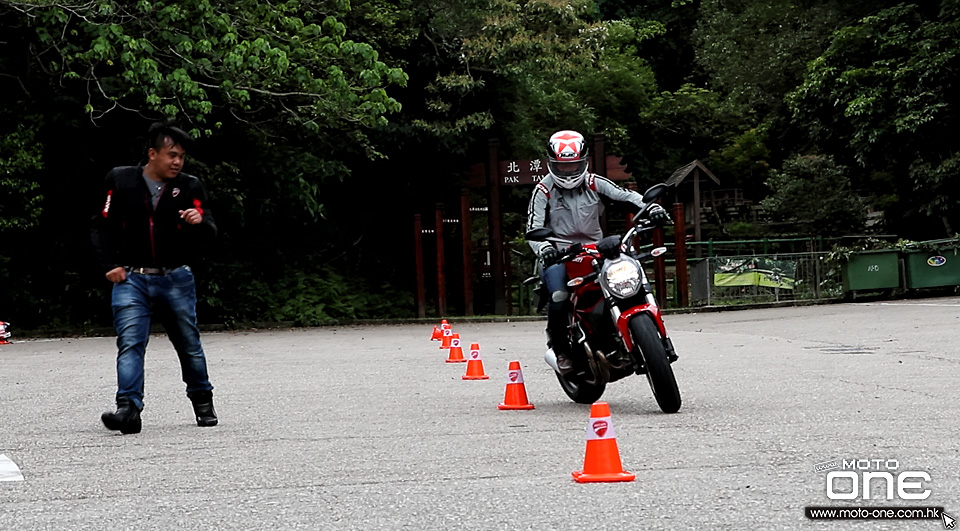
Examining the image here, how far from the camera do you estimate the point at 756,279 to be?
30312 mm

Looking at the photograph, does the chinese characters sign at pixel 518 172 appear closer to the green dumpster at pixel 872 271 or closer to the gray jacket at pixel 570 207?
the green dumpster at pixel 872 271

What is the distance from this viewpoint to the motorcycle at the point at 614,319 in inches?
349

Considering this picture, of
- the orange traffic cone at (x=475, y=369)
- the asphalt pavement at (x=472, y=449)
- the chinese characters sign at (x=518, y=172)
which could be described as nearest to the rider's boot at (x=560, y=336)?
the asphalt pavement at (x=472, y=449)

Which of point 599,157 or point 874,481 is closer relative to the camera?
point 874,481

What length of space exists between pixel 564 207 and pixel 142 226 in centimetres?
285

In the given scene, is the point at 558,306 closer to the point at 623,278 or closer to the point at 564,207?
the point at 564,207

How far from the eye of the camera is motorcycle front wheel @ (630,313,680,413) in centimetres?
876

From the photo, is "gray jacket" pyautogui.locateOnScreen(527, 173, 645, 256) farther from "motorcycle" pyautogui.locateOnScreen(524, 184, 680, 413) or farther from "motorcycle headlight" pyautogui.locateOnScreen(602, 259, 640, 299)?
"motorcycle headlight" pyautogui.locateOnScreen(602, 259, 640, 299)

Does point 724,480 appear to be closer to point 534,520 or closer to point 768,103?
point 534,520

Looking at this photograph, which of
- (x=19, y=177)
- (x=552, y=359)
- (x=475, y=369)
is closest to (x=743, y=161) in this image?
(x=19, y=177)

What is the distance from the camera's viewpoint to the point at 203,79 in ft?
81.0

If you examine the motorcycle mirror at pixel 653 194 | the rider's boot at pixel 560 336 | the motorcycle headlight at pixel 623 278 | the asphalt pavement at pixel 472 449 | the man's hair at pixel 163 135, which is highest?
the man's hair at pixel 163 135

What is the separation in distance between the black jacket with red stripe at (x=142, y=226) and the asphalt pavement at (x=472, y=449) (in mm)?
1085

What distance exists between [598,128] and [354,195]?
18006 mm
